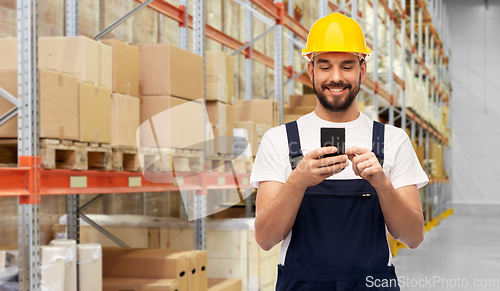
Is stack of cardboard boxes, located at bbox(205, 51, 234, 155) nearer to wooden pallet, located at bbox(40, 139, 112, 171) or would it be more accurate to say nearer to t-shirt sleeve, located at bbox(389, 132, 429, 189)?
wooden pallet, located at bbox(40, 139, 112, 171)

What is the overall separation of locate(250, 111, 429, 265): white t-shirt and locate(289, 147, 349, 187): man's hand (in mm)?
183

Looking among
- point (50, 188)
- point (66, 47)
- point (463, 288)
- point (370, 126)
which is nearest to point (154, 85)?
point (66, 47)

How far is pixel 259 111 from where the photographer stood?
6.89 metres

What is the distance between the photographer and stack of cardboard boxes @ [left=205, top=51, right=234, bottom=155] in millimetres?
5551

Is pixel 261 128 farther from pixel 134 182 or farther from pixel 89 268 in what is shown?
pixel 89 268

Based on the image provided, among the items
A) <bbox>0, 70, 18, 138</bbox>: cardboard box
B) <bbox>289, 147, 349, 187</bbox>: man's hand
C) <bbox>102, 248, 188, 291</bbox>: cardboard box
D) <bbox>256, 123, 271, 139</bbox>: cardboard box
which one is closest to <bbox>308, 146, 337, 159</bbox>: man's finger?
<bbox>289, 147, 349, 187</bbox>: man's hand

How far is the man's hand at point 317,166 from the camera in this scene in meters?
1.68

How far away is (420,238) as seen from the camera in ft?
6.38

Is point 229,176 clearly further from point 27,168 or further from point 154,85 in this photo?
point 27,168

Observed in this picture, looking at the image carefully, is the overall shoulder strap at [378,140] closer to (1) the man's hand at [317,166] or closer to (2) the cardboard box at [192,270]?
(1) the man's hand at [317,166]

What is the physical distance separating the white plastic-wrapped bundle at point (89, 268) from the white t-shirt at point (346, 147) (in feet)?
7.57

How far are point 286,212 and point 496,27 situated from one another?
85.9ft

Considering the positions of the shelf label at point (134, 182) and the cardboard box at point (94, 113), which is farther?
the shelf label at point (134, 182)

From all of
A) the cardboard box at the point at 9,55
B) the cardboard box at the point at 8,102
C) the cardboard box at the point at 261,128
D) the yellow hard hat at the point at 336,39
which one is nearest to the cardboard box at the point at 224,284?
the cardboard box at the point at 261,128
